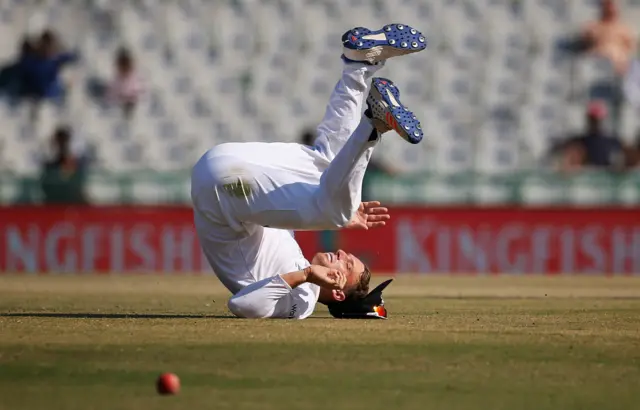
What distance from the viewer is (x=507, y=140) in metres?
14.9

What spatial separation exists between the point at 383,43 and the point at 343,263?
4.03 feet

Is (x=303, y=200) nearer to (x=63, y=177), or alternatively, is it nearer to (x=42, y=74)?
(x=63, y=177)

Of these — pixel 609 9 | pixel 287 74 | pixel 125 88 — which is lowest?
pixel 125 88

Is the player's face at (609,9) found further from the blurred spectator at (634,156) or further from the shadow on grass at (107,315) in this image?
the shadow on grass at (107,315)

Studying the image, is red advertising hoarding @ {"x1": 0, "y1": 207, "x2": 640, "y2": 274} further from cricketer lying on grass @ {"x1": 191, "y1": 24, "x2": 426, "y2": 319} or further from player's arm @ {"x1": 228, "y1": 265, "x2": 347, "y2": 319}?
player's arm @ {"x1": 228, "y1": 265, "x2": 347, "y2": 319}

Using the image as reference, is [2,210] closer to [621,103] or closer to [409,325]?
[621,103]

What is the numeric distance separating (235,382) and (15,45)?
11334 millimetres

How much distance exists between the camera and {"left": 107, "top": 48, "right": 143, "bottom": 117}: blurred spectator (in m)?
15.0

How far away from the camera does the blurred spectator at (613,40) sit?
15.1 meters

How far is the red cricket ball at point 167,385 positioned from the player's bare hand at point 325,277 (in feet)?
7.11

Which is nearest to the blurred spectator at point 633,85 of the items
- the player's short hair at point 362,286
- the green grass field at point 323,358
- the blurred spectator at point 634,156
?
the blurred spectator at point 634,156

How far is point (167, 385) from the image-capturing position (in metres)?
4.46

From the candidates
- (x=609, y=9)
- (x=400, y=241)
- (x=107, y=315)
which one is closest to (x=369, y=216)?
(x=107, y=315)

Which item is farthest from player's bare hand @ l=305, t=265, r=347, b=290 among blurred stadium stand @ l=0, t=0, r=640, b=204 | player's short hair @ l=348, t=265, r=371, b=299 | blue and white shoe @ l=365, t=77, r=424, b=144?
blurred stadium stand @ l=0, t=0, r=640, b=204
